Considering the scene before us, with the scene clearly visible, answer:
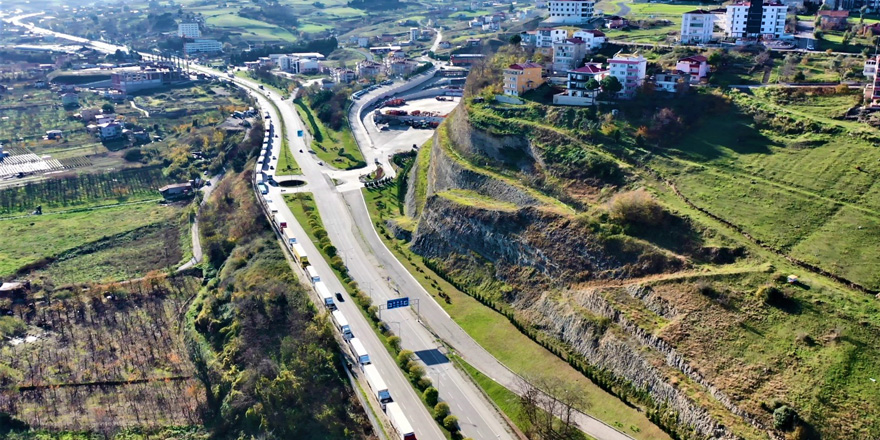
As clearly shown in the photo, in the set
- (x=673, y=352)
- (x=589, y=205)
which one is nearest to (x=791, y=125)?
Result: (x=589, y=205)

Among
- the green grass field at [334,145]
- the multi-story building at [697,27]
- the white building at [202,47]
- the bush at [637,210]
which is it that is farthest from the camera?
the white building at [202,47]

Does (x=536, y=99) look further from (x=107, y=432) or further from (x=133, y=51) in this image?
(x=133, y=51)

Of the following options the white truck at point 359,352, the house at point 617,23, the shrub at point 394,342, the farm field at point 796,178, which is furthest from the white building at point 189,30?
the shrub at point 394,342

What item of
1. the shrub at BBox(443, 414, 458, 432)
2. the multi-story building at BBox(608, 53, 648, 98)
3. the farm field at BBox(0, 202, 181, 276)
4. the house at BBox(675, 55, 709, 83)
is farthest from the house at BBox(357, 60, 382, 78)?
the shrub at BBox(443, 414, 458, 432)

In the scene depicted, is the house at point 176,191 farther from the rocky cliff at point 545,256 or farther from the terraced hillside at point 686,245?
the terraced hillside at point 686,245

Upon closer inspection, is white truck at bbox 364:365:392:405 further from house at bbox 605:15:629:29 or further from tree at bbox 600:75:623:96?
house at bbox 605:15:629:29

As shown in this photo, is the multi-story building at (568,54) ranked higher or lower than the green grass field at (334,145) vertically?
higher

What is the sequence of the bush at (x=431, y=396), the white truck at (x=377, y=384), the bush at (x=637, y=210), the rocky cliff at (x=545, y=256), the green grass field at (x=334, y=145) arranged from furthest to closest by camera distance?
the green grass field at (x=334, y=145)
the bush at (x=637, y=210)
the white truck at (x=377, y=384)
the bush at (x=431, y=396)
the rocky cliff at (x=545, y=256)

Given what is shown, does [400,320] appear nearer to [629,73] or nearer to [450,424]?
[450,424]
